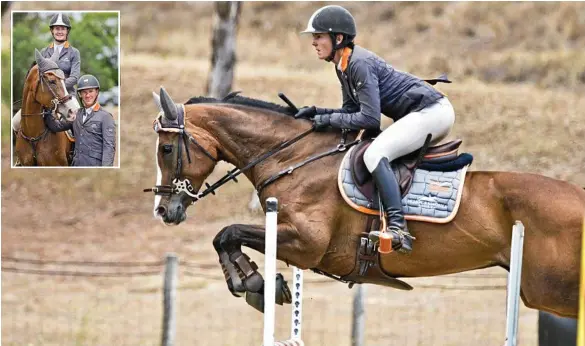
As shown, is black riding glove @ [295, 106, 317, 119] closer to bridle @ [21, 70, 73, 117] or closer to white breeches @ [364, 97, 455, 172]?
white breeches @ [364, 97, 455, 172]

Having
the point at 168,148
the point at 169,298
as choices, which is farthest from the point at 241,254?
the point at 169,298

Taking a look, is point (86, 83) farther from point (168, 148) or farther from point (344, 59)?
point (344, 59)

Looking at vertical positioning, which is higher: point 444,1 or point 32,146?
point 444,1

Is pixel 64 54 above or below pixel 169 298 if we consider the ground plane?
above

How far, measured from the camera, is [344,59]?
23.4 feet

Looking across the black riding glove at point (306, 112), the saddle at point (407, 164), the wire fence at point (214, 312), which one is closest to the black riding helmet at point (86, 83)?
the wire fence at point (214, 312)

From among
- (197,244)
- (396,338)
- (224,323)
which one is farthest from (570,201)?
(197,244)

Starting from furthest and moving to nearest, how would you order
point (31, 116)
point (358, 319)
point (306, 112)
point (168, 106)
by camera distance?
point (31, 116) < point (358, 319) < point (306, 112) < point (168, 106)

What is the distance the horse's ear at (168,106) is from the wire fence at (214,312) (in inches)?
152

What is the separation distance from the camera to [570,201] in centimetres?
700

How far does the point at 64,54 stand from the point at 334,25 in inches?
186

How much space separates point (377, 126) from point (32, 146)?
17.5ft

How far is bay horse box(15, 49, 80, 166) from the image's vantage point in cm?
1051

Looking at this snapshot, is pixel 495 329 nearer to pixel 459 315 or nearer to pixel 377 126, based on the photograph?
pixel 459 315
